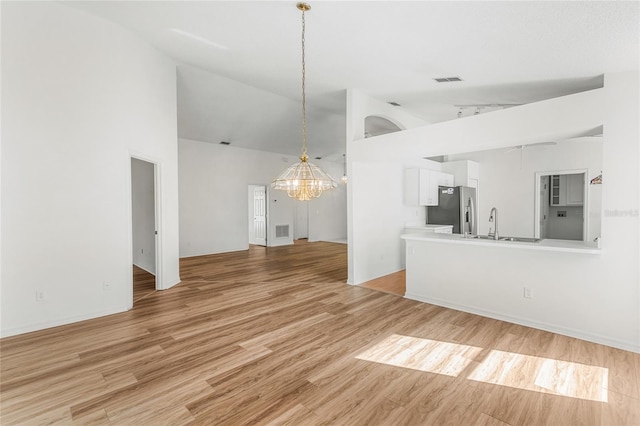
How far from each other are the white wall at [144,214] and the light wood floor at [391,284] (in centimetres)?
425

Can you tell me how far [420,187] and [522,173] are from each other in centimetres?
281

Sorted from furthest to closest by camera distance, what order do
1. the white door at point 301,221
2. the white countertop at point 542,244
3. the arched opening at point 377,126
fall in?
the white door at point 301,221 < the arched opening at point 377,126 < the white countertop at point 542,244

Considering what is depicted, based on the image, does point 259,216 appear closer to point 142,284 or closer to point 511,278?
point 142,284

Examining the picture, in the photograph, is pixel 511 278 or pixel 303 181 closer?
pixel 303 181

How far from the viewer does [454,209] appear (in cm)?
711

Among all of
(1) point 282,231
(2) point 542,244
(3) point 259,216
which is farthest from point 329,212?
(2) point 542,244

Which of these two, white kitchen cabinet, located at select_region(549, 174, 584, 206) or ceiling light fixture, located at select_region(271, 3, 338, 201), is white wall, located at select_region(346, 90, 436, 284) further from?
white kitchen cabinet, located at select_region(549, 174, 584, 206)

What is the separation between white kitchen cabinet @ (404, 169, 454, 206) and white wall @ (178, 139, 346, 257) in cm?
475

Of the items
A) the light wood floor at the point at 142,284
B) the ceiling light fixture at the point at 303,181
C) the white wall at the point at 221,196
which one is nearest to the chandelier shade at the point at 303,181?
the ceiling light fixture at the point at 303,181

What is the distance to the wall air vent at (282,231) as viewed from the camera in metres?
10.2

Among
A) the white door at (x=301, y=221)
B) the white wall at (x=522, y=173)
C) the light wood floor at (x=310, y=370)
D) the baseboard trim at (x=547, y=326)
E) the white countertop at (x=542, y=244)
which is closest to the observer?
the light wood floor at (x=310, y=370)

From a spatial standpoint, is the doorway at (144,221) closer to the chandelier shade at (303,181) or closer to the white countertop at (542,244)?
the chandelier shade at (303,181)

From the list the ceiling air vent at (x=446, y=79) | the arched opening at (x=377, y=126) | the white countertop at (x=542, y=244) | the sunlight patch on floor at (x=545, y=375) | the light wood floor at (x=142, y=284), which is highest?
the arched opening at (x=377, y=126)

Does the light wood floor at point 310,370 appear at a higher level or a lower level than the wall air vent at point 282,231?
lower
